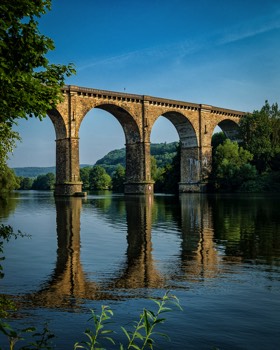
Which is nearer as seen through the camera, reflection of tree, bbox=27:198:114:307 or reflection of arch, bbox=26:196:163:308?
reflection of tree, bbox=27:198:114:307

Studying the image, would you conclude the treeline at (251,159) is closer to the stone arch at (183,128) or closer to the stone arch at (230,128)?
the stone arch at (230,128)

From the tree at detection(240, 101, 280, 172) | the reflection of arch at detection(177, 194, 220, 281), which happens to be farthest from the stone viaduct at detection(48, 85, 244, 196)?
the reflection of arch at detection(177, 194, 220, 281)

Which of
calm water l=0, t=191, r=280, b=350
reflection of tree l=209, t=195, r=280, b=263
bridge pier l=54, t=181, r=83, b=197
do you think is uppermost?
bridge pier l=54, t=181, r=83, b=197

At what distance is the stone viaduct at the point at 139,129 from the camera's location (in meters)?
51.8

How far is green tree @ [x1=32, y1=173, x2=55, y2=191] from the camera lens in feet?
575

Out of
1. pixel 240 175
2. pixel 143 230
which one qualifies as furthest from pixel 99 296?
pixel 240 175

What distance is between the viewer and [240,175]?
215 ft

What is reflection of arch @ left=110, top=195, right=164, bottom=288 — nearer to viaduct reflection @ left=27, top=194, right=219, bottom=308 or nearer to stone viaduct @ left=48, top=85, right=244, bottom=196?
viaduct reflection @ left=27, top=194, right=219, bottom=308


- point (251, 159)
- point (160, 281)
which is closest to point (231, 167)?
point (251, 159)

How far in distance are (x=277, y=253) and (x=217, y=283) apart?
435 centimetres

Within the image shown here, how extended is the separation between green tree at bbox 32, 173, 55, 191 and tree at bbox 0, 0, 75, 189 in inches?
6677

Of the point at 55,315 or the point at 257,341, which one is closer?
the point at 257,341

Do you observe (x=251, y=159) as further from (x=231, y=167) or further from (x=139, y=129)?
(x=139, y=129)

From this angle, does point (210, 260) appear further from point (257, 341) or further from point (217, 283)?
point (257, 341)
